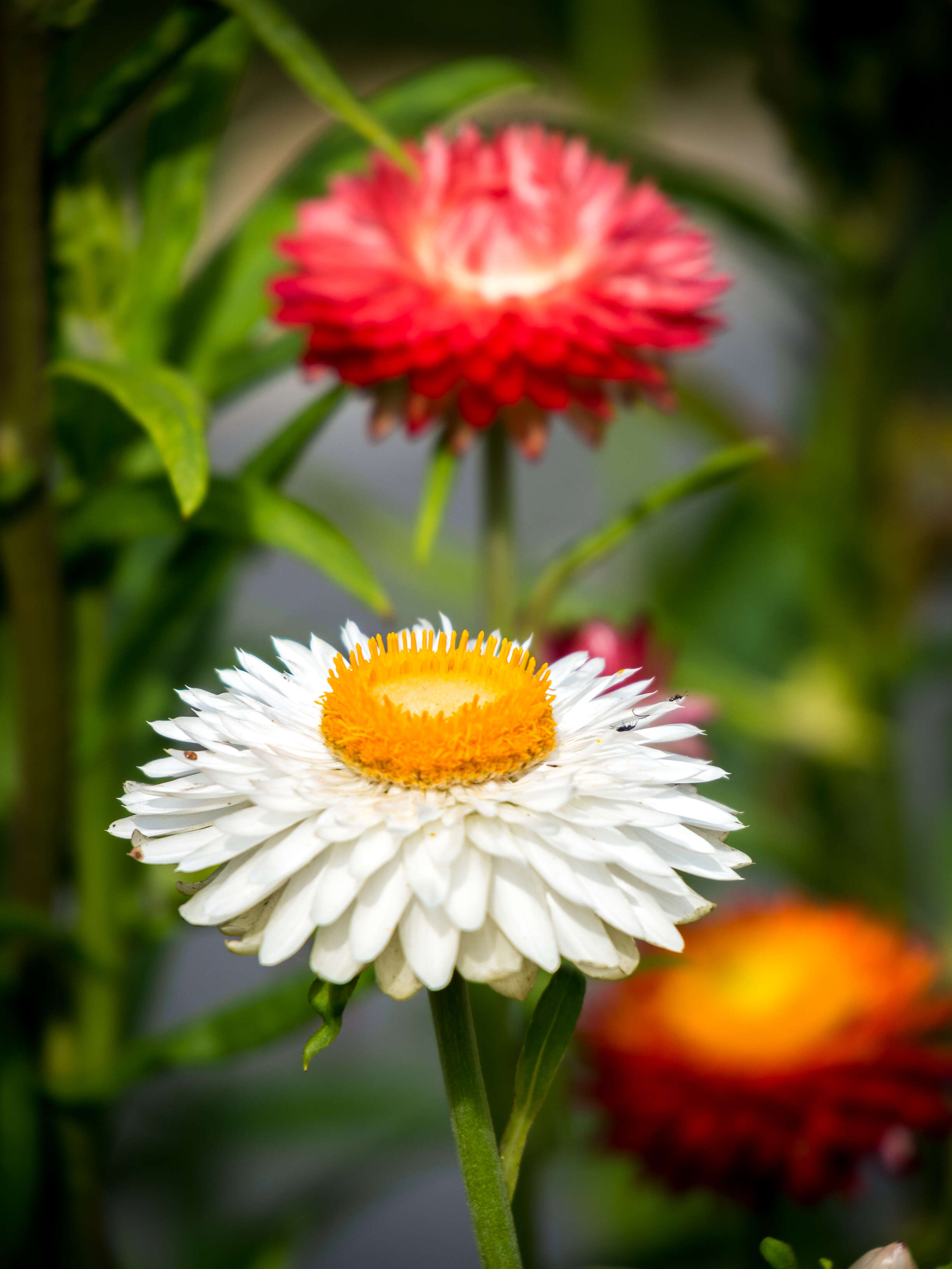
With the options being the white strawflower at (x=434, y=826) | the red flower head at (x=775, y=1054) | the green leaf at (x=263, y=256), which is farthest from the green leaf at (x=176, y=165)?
the red flower head at (x=775, y=1054)

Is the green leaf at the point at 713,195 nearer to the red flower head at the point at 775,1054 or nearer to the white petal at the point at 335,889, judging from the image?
the red flower head at the point at 775,1054

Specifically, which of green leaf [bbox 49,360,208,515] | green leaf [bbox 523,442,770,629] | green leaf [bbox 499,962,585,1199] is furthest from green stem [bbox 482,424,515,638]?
green leaf [bbox 499,962,585,1199]

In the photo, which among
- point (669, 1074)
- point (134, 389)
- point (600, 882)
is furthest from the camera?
point (669, 1074)

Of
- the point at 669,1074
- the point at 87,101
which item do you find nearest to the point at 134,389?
the point at 87,101

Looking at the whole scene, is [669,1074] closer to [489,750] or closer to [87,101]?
[489,750]

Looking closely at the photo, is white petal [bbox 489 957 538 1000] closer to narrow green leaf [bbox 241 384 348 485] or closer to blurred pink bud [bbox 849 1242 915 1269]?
blurred pink bud [bbox 849 1242 915 1269]

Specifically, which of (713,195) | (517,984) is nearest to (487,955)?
(517,984)

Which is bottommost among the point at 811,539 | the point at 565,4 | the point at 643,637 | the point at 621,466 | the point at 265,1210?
the point at 265,1210
